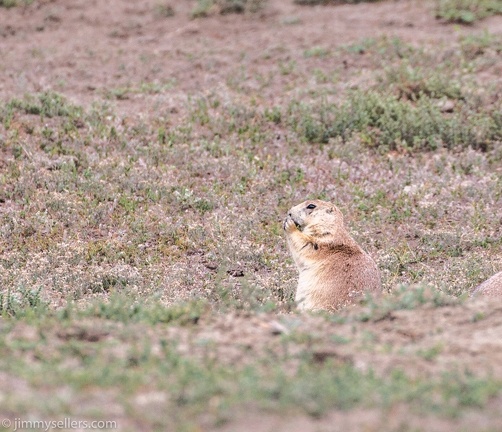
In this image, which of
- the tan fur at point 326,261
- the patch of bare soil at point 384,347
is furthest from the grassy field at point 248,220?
the tan fur at point 326,261

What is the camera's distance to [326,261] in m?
9.37

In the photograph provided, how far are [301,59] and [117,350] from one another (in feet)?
41.5

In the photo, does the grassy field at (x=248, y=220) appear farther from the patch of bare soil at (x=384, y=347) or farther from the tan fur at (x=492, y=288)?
the tan fur at (x=492, y=288)

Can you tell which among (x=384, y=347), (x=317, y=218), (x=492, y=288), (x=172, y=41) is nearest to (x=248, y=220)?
(x=317, y=218)

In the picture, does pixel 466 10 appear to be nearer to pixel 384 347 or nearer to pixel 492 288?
pixel 492 288

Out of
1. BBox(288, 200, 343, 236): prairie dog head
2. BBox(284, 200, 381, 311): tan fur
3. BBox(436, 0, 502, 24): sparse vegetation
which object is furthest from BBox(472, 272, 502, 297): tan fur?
BBox(436, 0, 502, 24): sparse vegetation

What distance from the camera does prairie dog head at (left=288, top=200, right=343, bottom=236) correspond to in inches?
385

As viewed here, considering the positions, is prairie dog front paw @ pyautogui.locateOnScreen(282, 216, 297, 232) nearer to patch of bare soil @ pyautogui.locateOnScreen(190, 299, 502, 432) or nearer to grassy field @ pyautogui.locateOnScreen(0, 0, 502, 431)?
grassy field @ pyautogui.locateOnScreen(0, 0, 502, 431)

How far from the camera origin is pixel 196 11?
20.2 metres

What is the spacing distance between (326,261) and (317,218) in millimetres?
721

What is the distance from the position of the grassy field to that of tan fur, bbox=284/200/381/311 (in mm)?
476

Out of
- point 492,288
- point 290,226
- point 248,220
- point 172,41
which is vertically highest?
point 172,41

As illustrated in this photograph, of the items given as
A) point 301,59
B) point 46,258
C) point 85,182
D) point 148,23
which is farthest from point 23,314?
point 148,23

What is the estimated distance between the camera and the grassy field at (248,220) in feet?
16.6
